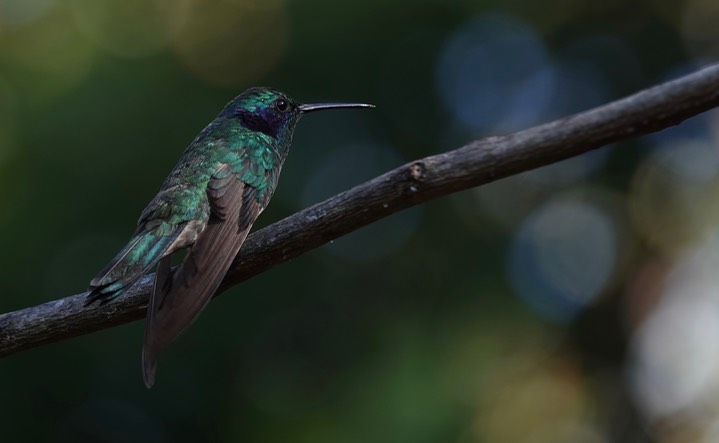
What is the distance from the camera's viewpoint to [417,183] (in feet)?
9.59

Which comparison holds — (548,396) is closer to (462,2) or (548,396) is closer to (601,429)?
(601,429)

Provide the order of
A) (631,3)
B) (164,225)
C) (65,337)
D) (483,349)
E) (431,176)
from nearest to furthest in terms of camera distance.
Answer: (431,176) < (65,337) < (164,225) < (483,349) < (631,3)

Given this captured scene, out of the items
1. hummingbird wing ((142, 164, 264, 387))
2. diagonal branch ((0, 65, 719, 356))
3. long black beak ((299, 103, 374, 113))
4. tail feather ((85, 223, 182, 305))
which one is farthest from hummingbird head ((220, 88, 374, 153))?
diagonal branch ((0, 65, 719, 356))

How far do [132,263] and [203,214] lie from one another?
2.00 ft

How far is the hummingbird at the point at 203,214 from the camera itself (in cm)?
342

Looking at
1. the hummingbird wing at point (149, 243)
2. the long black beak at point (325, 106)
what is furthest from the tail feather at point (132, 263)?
the long black beak at point (325, 106)

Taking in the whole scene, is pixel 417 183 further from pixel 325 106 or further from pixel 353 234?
pixel 353 234

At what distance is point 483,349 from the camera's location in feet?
27.7

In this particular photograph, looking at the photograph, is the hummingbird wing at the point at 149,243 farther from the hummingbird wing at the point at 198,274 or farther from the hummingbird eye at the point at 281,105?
the hummingbird eye at the point at 281,105

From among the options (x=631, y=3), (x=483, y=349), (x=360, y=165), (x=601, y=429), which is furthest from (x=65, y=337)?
(x=631, y=3)

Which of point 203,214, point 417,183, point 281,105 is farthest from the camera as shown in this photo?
point 281,105

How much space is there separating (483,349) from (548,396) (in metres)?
1.16

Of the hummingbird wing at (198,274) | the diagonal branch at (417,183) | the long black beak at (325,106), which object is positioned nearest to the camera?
the diagonal branch at (417,183)

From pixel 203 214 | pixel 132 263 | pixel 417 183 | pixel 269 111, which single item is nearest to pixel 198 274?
pixel 132 263
